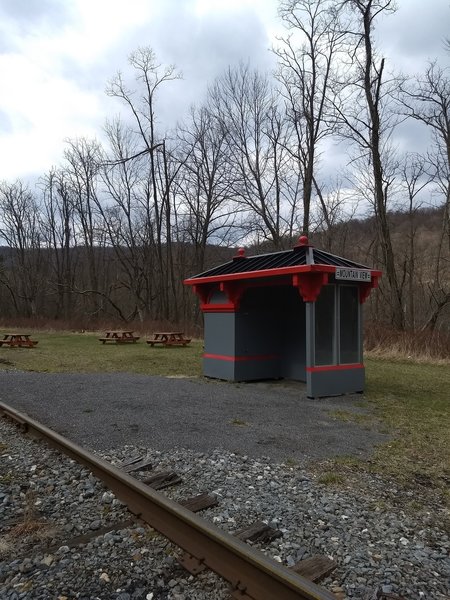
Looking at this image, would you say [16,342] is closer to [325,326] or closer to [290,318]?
[290,318]

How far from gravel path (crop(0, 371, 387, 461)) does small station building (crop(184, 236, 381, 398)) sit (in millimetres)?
522

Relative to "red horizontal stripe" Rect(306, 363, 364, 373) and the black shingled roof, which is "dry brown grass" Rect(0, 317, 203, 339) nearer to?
the black shingled roof

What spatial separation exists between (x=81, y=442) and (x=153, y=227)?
34.3 metres

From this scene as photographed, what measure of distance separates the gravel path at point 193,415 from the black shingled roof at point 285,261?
2384 millimetres

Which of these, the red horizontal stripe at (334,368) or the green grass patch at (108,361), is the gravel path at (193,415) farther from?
the green grass patch at (108,361)

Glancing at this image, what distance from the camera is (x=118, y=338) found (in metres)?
23.1

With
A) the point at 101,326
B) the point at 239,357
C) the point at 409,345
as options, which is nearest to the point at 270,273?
the point at 239,357

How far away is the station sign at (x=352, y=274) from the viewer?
9148 mm

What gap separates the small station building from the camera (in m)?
9.29

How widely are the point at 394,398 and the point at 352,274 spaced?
Result: 2.41 m

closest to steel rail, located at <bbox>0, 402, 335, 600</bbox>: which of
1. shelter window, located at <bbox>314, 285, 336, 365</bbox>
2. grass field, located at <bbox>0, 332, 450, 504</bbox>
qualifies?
grass field, located at <bbox>0, 332, 450, 504</bbox>

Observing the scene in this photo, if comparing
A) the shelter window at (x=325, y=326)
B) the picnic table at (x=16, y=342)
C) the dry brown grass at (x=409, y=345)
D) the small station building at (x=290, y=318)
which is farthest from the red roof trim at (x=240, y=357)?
the picnic table at (x=16, y=342)

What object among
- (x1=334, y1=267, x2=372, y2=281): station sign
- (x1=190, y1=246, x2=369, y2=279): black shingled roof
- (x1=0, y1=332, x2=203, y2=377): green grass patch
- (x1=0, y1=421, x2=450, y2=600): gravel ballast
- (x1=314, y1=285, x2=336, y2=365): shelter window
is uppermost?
Result: (x1=190, y1=246, x2=369, y2=279): black shingled roof

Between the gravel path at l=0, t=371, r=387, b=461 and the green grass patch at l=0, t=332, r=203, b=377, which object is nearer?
the gravel path at l=0, t=371, r=387, b=461
